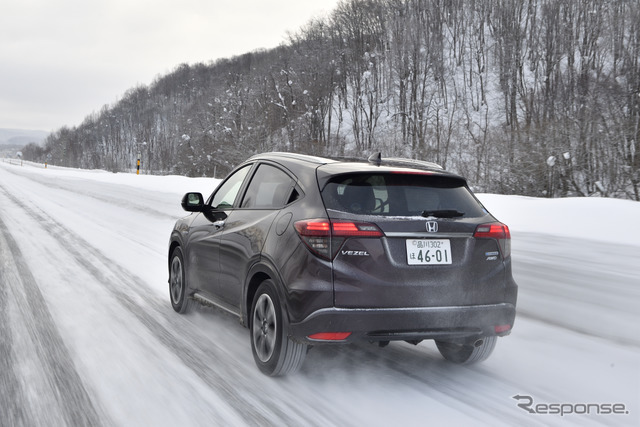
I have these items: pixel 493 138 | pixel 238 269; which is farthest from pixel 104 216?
pixel 493 138

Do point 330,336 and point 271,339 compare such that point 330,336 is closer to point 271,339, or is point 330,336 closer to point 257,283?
point 271,339

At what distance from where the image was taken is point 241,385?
404 cm

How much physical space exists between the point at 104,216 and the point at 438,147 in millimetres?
19520

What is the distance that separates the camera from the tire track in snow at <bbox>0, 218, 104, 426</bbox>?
11.3 feet

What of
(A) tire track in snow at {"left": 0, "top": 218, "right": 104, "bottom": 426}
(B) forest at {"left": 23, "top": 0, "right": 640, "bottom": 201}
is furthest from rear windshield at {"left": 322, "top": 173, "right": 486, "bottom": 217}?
(B) forest at {"left": 23, "top": 0, "right": 640, "bottom": 201}

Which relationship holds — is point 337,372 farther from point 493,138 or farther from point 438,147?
point 438,147

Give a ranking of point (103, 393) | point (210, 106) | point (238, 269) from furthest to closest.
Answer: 1. point (210, 106)
2. point (238, 269)
3. point (103, 393)

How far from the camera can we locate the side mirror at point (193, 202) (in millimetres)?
5668

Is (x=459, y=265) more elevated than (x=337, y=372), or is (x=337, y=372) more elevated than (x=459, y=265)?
(x=459, y=265)

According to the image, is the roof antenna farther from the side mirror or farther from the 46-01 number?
the side mirror

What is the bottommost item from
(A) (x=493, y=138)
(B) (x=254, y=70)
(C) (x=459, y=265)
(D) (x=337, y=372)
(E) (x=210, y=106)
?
(D) (x=337, y=372)

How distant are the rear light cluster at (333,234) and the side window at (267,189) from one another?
Result: 64cm

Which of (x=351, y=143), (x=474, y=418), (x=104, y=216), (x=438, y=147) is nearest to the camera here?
(x=474, y=418)

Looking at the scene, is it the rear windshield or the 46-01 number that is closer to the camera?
the 46-01 number
